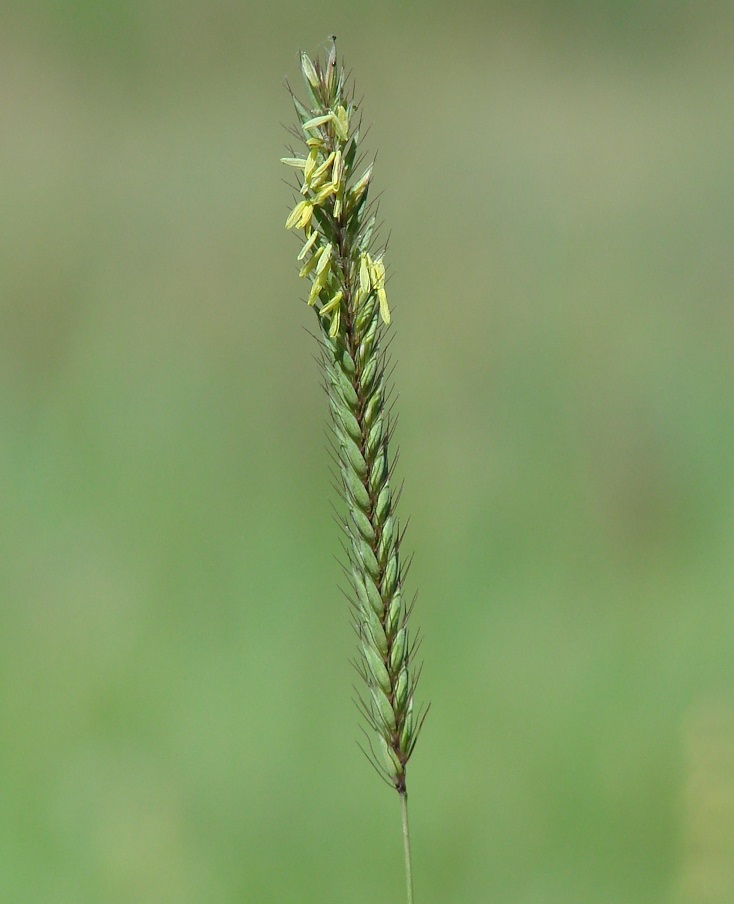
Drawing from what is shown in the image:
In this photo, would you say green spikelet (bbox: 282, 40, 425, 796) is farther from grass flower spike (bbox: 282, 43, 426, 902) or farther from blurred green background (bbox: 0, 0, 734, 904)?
blurred green background (bbox: 0, 0, 734, 904)

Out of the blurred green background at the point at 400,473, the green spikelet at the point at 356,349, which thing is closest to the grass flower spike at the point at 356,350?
the green spikelet at the point at 356,349

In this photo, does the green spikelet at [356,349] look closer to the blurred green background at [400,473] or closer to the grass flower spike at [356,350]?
the grass flower spike at [356,350]

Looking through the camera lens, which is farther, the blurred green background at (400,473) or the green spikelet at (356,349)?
the blurred green background at (400,473)

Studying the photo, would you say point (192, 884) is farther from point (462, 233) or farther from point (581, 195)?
point (581, 195)

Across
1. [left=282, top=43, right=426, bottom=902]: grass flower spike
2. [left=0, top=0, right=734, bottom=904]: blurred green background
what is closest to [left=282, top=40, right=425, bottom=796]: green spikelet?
[left=282, top=43, right=426, bottom=902]: grass flower spike

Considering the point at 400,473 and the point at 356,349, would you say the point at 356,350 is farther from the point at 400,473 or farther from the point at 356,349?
the point at 400,473

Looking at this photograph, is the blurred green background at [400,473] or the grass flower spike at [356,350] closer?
the grass flower spike at [356,350]
